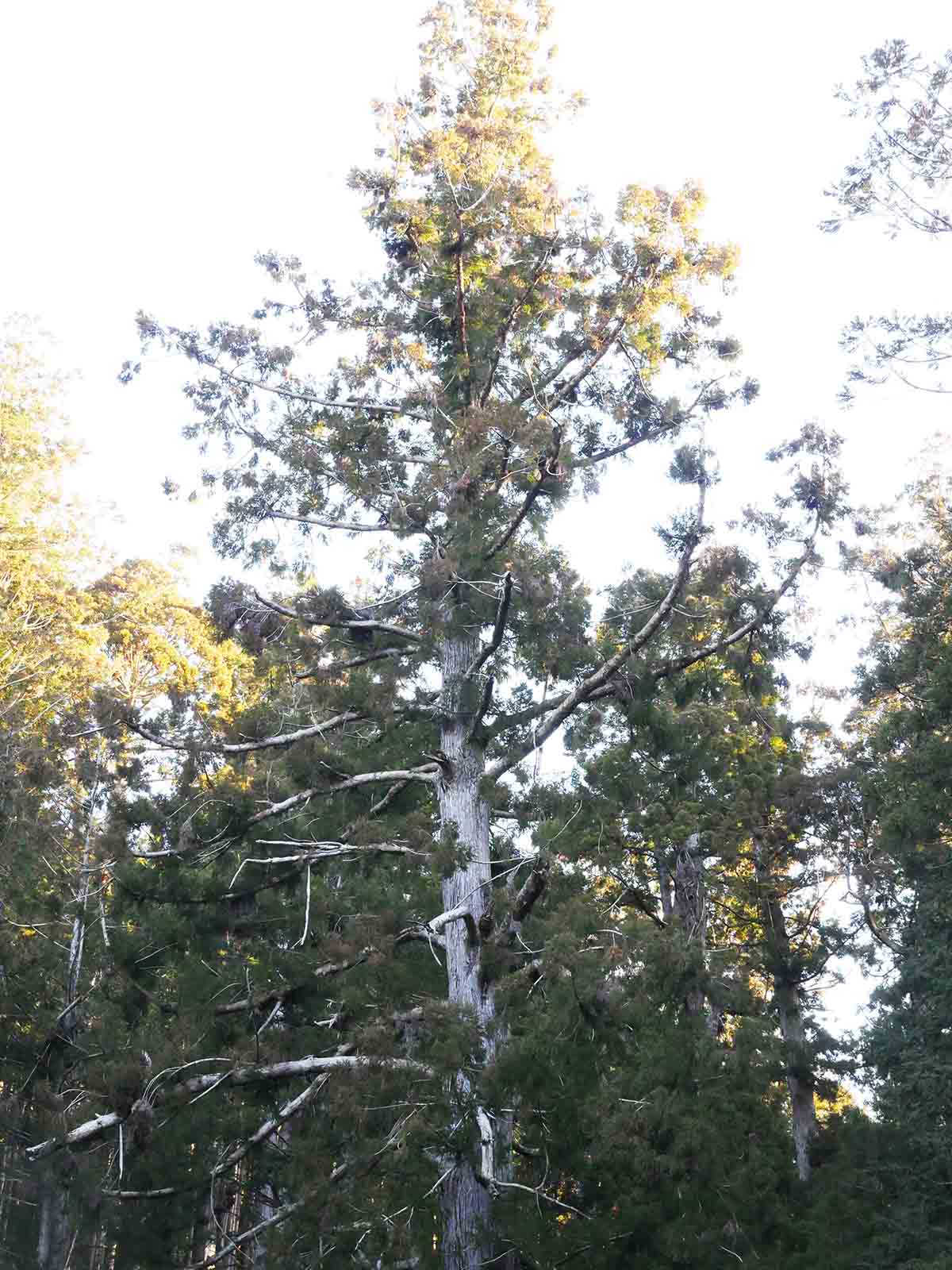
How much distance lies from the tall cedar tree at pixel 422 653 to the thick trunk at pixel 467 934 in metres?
0.03

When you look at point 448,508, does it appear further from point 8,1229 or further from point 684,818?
point 8,1229

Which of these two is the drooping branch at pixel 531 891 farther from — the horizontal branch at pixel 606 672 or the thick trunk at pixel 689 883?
the thick trunk at pixel 689 883

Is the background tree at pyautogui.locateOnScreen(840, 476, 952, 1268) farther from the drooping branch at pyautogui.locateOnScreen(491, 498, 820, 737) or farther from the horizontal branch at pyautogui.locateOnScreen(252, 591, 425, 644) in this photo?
the horizontal branch at pyautogui.locateOnScreen(252, 591, 425, 644)

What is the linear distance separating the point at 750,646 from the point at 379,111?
7.25 meters

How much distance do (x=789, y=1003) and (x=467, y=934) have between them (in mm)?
9838

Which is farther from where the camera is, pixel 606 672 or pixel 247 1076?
pixel 606 672

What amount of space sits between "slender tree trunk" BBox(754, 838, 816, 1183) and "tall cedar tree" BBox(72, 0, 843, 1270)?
7370mm

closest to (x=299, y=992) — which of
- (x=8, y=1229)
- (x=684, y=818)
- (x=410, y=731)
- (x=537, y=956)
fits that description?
(x=537, y=956)

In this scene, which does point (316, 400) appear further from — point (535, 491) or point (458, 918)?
point (458, 918)

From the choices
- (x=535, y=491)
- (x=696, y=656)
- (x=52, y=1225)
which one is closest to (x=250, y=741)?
(x=535, y=491)

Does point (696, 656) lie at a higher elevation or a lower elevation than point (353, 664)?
lower

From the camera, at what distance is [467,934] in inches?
357

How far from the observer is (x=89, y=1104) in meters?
7.48

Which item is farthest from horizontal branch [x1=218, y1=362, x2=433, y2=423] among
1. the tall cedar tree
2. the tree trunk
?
the tree trunk
